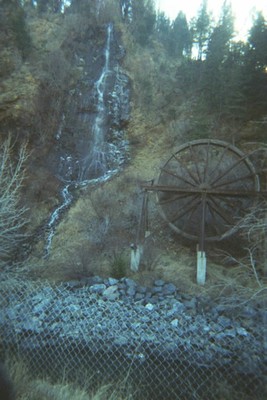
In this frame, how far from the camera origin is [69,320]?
6.83 meters

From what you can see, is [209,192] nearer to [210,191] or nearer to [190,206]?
[210,191]

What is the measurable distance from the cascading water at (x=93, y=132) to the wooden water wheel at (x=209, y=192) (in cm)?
538

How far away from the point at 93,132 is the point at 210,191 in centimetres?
1203

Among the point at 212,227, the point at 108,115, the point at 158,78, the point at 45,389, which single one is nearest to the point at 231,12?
the point at 158,78

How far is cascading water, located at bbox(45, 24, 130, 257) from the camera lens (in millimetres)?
18797

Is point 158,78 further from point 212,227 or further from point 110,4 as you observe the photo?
point 212,227

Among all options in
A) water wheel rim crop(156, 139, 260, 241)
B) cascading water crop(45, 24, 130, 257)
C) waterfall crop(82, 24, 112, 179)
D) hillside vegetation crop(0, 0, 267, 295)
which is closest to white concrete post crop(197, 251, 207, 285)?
hillside vegetation crop(0, 0, 267, 295)

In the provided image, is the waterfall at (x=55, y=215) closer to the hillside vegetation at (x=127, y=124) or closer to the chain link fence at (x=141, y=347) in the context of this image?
the hillside vegetation at (x=127, y=124)

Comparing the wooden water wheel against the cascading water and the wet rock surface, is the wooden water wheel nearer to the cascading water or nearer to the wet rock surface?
the wet rock surface

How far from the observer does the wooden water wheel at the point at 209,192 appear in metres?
10.9

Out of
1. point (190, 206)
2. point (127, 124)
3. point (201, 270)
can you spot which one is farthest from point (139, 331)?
point (127, 124)

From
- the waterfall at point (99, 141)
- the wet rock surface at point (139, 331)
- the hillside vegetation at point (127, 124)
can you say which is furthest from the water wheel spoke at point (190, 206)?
the waterfall at point (99, 141)

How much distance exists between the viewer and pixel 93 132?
20.7 meters

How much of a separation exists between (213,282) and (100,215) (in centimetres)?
641
